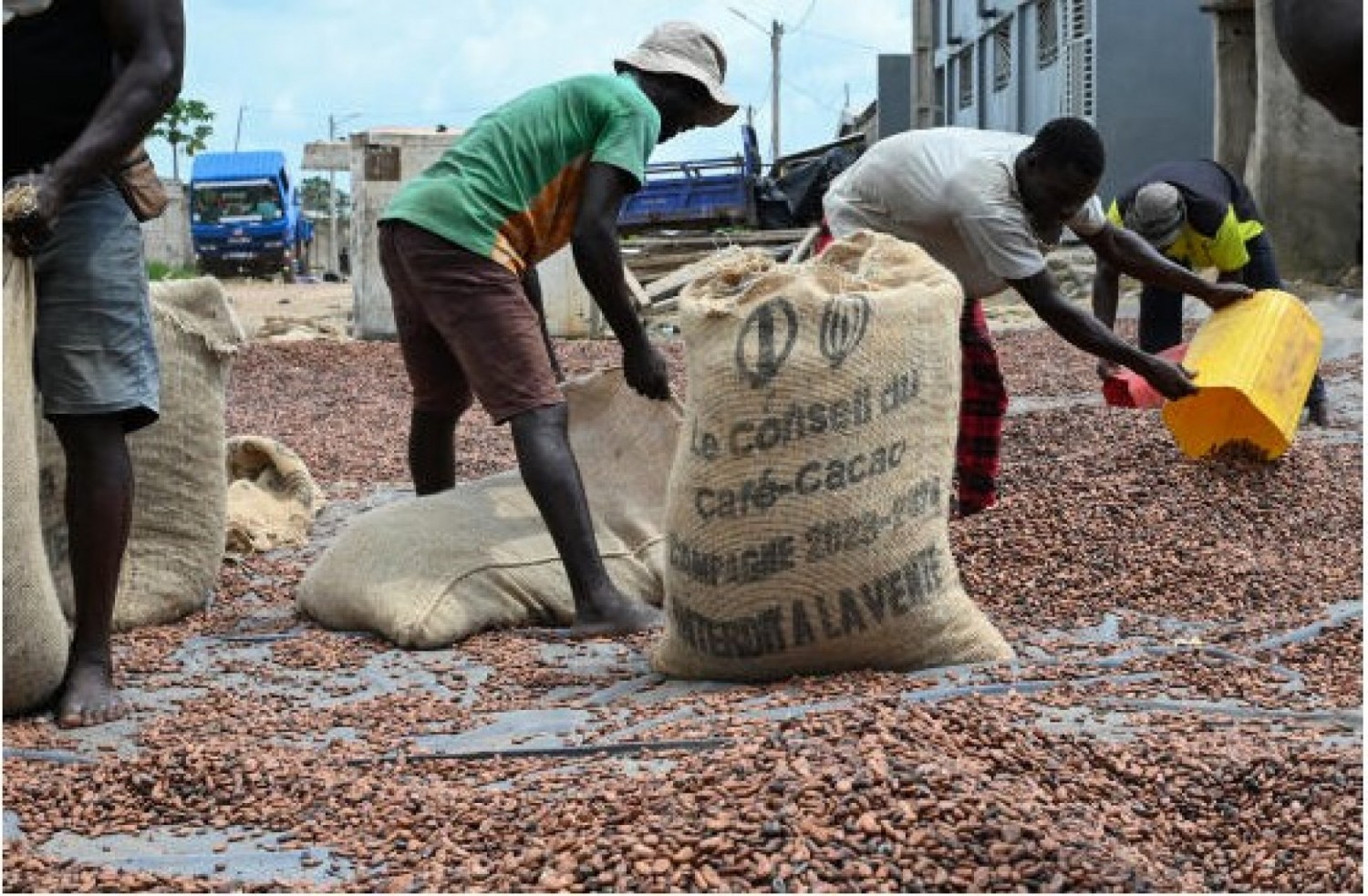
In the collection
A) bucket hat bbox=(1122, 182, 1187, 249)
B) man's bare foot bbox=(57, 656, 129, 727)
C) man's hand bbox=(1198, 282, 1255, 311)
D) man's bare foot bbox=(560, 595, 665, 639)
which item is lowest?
man's bare foot bbox=(560, 595, 665, 639)

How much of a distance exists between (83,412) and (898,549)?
4.82 ft

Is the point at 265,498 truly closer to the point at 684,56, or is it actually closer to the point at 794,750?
the point at 684,56

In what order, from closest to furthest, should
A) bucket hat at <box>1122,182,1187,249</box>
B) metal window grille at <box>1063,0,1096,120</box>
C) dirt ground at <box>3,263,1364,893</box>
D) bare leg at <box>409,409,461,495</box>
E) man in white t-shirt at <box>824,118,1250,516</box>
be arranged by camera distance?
dirt ground at <box>3,263,1364,893</box> → man in white t-shirt at <box>824,118,1250,516</box> → bare leg at <box>409,409,461,495</box> → bucket hat at <box>1122,182,1187,249</box> → metal window grille at <box>1063,0,1096,120</box>

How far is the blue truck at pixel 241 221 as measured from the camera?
28.4 m

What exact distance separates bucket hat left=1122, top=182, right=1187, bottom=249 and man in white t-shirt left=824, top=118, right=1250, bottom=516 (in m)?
1.14

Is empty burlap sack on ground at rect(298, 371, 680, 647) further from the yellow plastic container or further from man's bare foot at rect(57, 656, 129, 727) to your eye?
the yellow plastic container

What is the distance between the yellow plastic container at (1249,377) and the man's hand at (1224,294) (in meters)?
0.03

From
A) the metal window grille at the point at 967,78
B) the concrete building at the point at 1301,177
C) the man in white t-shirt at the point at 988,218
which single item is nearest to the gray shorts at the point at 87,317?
the man in white t-shirt at the point at 988,218

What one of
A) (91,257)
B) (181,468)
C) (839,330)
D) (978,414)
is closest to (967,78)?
(978,414)

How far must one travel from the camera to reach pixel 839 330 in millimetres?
3117

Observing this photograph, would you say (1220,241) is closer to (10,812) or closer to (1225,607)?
(1225,607)

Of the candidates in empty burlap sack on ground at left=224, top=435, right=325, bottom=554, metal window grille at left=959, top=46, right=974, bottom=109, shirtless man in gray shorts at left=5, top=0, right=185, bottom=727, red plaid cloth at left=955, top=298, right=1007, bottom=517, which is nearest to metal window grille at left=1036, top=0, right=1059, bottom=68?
metal window grille at left=959, top=46, right=974, bottom=109

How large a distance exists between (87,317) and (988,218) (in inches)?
84.3

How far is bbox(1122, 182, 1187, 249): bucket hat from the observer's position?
5914 millimetres
